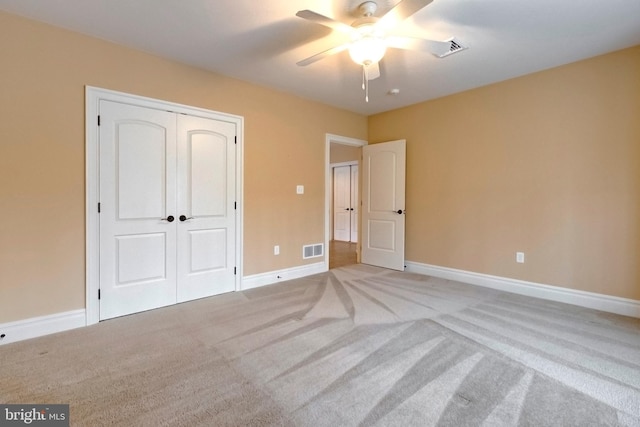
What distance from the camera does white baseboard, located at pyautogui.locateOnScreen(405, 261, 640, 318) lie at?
9.64ft

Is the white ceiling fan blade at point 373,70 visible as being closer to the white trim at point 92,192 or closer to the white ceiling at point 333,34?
the white ceiling at point 333,34

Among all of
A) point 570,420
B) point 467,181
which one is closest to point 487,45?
point 467,181

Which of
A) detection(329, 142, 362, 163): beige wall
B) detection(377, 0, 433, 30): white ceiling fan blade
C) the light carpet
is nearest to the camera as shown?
the light carpet

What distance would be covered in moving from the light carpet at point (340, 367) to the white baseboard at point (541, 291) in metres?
0.14

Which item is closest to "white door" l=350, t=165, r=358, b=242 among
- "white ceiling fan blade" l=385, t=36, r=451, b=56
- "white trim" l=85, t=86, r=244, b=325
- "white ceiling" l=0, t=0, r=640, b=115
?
"white ceiling" l=0, t=0, r=640, b=115

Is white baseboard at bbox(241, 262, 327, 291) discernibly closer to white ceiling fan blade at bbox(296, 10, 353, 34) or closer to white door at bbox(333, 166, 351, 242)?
white ceiling fan blade at bbox(296, 10, 353, 34)

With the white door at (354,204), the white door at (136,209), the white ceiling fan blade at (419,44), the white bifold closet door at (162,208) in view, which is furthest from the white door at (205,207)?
the white door at (354,204)

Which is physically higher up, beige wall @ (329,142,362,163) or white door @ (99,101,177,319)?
beige wall @ (329,142,362,163)

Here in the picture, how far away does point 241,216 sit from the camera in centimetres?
370

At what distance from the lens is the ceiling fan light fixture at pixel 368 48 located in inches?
86.8

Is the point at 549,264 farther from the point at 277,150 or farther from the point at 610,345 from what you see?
the point at 277,150

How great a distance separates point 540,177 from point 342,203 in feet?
16.2

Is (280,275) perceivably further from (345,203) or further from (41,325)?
(345,203)

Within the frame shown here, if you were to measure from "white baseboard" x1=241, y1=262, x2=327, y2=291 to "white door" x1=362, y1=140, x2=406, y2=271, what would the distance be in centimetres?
100
